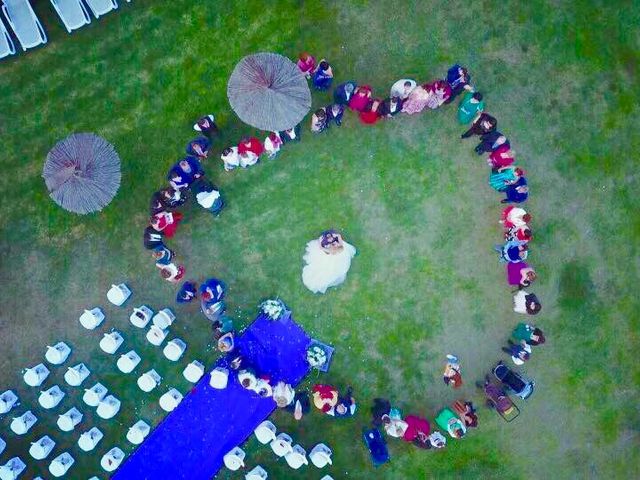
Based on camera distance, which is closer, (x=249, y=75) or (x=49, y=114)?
(x=249, y=75)

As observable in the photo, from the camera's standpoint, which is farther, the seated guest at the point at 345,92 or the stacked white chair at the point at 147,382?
the stacked white chair at the point at 147,382

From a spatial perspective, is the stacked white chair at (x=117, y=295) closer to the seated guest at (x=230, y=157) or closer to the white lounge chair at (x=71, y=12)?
the seated guest at (x=230, y=157)

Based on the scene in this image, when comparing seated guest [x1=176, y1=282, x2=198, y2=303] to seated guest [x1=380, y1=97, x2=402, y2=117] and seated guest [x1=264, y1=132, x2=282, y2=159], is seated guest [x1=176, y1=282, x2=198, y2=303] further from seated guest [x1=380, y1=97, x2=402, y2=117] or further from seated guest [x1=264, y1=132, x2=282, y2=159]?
seated guest [x1=380, y1=97, x2=402, y2=117]

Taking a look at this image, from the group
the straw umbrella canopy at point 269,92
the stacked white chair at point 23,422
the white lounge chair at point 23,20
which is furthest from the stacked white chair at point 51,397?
the white lounge chair at point 23,20

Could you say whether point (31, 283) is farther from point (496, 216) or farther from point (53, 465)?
point (496, 216)

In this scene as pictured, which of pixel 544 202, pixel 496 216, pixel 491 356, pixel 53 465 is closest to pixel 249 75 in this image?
pixel 496 216

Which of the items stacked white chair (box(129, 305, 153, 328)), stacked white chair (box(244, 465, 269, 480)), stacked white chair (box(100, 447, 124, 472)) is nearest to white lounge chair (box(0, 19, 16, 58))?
stacked white chair (box(129, 305, 153, 328))

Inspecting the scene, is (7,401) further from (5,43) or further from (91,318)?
(5,43)
